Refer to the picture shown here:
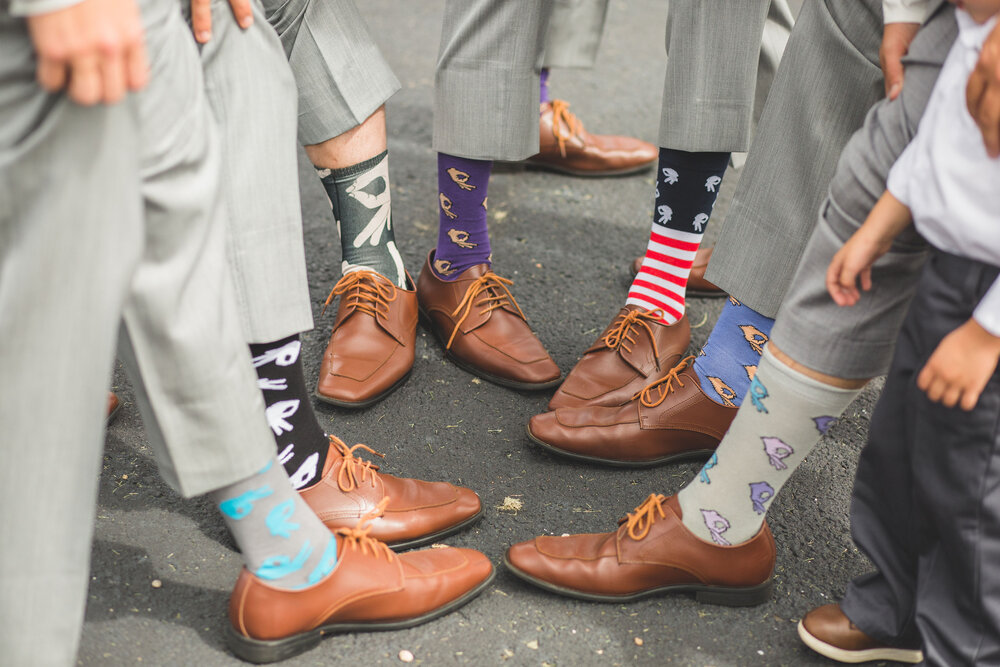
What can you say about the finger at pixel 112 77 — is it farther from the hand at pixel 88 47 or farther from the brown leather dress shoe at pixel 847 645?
the brown leather dress shoe at pixel 847 645

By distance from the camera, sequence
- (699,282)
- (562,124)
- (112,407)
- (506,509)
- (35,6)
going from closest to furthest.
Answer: (35,6) < (506,509) < (112,407) < (699,282) < (562,124)

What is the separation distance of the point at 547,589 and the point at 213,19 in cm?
85

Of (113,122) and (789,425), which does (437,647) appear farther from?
(113,122)

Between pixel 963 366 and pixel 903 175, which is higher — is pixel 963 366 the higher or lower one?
the lower one

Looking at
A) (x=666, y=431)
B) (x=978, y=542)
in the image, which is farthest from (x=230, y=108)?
(x=978, y=542)

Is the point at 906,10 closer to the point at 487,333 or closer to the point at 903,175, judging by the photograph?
the point at 903,175

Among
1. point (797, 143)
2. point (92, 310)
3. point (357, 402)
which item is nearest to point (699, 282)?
point (797, 143)

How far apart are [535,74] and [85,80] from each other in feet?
3.35

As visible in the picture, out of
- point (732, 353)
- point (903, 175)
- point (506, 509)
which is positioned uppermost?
point (903, 175)

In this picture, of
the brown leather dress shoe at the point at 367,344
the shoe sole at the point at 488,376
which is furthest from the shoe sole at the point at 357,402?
the shoe sole at the point at 488,376

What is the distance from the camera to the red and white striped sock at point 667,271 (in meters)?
1.57

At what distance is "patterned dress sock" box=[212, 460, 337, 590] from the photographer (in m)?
0.95

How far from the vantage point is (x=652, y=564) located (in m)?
1.17

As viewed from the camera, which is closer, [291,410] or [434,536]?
[291,410]
